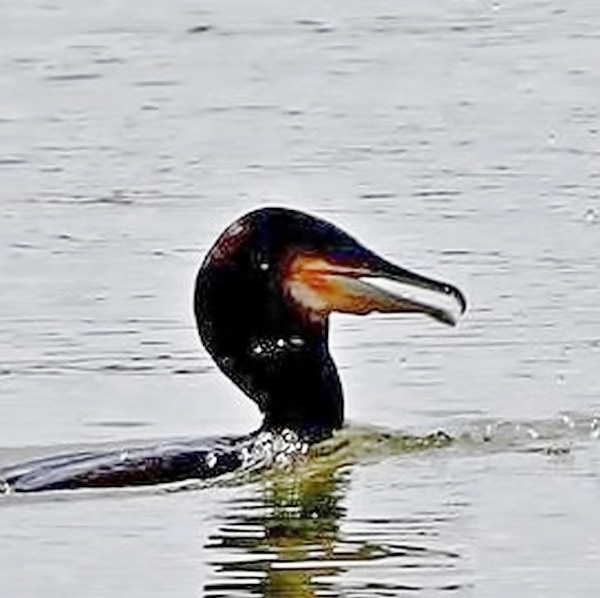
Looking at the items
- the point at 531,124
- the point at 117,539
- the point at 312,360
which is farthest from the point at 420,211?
the point at 117,539

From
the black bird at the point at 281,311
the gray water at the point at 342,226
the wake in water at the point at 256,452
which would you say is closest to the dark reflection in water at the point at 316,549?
the gray water at the point at 342,226

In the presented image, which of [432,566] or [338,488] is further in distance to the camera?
[338,488]

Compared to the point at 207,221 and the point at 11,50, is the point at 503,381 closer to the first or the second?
the point at 207,221

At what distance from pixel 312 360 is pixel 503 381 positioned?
1219 millimetres

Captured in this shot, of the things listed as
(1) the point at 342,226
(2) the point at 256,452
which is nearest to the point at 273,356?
(2) the point at 256,452

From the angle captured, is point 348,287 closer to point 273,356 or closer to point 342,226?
point 273,356

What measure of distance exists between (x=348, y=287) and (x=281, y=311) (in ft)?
0.64

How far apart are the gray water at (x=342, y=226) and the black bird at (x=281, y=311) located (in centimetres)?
22

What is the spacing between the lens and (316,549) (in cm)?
945

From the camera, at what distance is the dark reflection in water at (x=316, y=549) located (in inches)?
352

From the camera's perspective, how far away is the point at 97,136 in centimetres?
1644

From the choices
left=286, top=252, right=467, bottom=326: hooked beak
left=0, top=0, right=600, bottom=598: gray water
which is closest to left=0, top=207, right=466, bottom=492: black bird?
left=286, top=252, right=467, bottom=326: hooked beak

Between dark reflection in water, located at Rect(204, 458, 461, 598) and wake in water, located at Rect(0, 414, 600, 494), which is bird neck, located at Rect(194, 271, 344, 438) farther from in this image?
dark reflection in water, located at Rect(204, 458, 461, 598)

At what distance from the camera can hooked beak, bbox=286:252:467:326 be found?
10.5m
